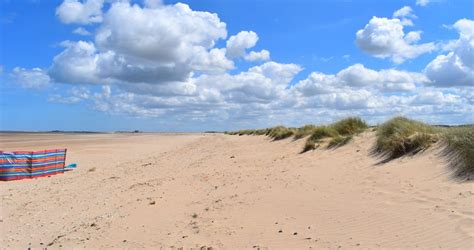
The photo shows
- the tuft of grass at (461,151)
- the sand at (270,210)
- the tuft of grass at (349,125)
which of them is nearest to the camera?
the sand at (270,210)

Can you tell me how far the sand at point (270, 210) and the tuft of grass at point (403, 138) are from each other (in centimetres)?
44

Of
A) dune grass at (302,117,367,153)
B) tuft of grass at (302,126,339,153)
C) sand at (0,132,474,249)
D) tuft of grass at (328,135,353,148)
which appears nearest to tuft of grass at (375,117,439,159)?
sand at (0,132,474,249)

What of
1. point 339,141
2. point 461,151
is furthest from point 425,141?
point 339,141

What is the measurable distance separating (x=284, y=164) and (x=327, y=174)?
2891mm

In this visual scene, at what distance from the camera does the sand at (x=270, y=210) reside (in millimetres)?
5582

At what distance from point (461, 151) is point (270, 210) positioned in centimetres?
362

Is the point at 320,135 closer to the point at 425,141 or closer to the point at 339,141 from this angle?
the point at 339,141

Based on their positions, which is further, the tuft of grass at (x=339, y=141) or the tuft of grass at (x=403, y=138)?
the tuft of grass at (x=339, y=141)

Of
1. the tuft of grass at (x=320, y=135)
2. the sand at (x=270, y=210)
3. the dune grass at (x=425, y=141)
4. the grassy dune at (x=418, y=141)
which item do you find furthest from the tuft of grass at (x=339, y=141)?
the sand at (x=270, y=210)

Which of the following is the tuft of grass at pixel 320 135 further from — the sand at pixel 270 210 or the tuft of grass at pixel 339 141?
the sand at pixel 270 210

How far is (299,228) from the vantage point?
241 inches

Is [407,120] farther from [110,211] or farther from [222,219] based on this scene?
[110,211]

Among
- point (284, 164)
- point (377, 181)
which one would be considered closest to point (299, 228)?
point (377, 181)

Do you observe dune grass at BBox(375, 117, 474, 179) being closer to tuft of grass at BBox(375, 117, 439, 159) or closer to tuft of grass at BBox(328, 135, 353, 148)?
tuft of grass at BBox(375, 117, 439, 159)
